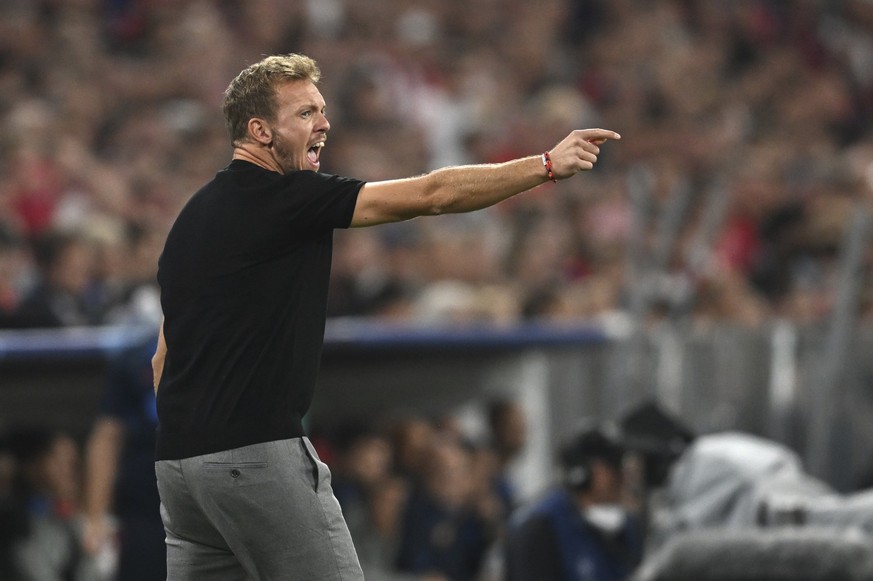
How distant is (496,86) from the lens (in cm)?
1334

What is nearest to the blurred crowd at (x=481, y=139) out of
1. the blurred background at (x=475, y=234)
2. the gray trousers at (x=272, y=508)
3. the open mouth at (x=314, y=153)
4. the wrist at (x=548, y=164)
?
the blurred background at (x=475, y=234)

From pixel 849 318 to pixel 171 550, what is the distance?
562 cm

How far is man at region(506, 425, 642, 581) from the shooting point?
700cm

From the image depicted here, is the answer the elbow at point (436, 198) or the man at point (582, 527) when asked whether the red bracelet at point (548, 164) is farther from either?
the man at point (582, 527)

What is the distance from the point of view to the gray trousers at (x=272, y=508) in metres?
3.92

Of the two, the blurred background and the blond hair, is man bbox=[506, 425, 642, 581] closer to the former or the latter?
the blurred background

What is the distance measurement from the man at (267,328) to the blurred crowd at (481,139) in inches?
150

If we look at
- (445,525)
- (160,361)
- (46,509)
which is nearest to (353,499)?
(445,525)

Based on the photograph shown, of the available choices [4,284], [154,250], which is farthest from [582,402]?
[4,284]

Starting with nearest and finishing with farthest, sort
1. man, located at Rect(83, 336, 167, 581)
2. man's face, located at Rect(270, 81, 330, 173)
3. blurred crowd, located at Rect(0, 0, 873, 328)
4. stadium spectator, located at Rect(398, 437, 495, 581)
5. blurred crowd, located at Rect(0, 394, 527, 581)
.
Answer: man's face, located at Rect(270, 81, 330, 173) < man, located at Rect(83, 336, 167, 581) < blurred crowd, located at Rect(0, 394, 527, 581) < stadium spectator, located at Rect(398, 437, 495, 581) < blurred crowd, located at Rect(0, 0, 873, 328)

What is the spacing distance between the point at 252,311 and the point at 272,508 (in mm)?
470

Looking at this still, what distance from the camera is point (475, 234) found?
431 inches

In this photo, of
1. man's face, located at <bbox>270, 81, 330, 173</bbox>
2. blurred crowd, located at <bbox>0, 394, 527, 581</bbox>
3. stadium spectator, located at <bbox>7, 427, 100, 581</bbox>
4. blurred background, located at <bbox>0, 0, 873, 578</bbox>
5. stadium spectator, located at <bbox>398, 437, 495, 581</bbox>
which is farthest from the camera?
blurred background, located at <bbox>0, 0, 873, 578</bbox>

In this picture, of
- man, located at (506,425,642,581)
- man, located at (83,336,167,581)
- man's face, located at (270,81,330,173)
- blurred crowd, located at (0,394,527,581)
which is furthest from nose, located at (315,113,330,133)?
man, located at (506,425,642,581)
